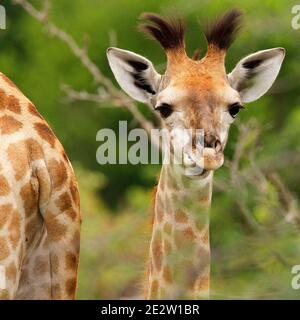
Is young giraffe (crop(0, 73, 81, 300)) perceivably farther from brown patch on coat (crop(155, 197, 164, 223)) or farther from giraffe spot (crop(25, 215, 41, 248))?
brown patch on coat (crop(155, 197, 164, 223))

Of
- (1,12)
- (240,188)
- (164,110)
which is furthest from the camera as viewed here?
(1,12)

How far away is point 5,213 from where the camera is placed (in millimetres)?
4977

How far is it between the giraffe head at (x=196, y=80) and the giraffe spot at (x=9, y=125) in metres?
0.78

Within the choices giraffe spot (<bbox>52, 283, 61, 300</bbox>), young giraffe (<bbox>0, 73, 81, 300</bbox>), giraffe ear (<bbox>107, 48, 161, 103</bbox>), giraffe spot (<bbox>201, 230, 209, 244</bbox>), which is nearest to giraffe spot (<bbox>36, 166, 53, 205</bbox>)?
young giraffe (<bbox>0, 73, 81, 300</bbox>)

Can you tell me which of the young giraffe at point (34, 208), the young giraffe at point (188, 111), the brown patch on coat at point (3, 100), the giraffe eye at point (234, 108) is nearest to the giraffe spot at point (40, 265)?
the young giraffe at point (34, 208)

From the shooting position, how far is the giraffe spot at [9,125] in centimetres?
516

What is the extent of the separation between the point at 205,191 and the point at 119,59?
89 centimetres

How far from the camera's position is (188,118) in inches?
217

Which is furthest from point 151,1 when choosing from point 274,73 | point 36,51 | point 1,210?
point 1,210

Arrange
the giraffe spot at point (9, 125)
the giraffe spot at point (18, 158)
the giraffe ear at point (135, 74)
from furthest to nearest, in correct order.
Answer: the giraffe ear at point (135, 74) → the giraffe spot at point (9, 125) → the giraffe spot at point (18, 158)

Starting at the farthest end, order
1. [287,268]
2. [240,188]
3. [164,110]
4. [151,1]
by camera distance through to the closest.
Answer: [151,1] → [164,110] → [240,188] → [287,268]

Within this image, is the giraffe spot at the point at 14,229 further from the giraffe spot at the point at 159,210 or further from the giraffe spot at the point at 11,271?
the giraffe spot at the point at 159,210

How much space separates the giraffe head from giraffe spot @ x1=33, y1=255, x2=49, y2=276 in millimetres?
794
